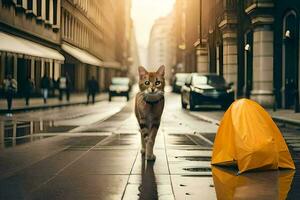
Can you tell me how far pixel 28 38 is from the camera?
39000mm

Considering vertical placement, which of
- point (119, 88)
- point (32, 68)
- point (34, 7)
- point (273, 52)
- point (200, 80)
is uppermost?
point (34, 7)

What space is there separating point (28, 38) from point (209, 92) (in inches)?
667

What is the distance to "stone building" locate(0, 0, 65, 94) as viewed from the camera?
32453 mm

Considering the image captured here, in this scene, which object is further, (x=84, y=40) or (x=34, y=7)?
(x=84, y=40)

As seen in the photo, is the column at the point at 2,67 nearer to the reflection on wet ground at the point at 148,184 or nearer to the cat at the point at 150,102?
the cat at the point at 150,102

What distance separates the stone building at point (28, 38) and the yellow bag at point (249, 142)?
20.9 m

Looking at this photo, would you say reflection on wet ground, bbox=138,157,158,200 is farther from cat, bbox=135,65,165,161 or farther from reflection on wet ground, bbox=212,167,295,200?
reflection on wet ground, bbox=212,167,295,200

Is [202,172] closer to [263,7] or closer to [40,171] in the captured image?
[40,171]

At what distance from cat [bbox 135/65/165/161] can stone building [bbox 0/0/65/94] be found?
19874 mm

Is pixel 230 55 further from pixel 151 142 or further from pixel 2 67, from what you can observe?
pixel 151 142

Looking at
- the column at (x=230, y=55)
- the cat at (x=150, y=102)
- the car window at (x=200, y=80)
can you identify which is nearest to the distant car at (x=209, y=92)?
the car window at (x=200, y=80)

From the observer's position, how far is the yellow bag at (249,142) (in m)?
8.04

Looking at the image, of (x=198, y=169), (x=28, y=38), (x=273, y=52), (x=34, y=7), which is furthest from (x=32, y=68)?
(x=198, y=169)

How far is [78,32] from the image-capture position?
62219 millimetres
